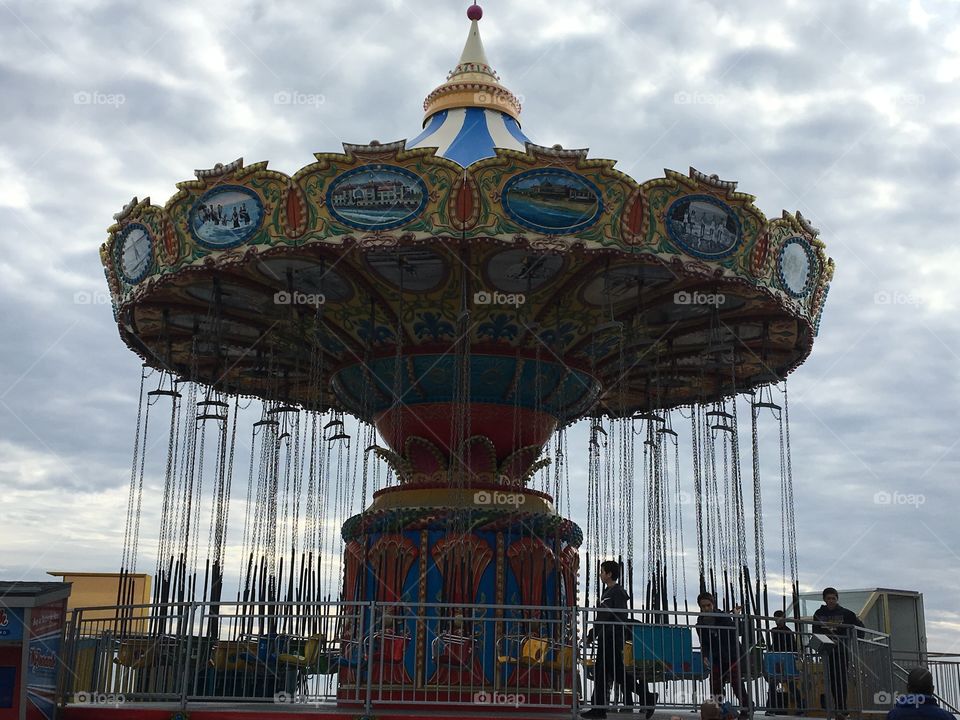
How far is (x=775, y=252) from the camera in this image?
1328 cm

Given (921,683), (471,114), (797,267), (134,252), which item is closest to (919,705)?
(921,683)

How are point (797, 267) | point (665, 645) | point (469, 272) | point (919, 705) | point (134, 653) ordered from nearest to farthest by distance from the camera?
point (919, 705), point (665, 645), point (134, 653), point (469, 272), point (797, 267)

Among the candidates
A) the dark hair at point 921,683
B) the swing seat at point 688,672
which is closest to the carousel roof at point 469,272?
the swing seat at point 688,672

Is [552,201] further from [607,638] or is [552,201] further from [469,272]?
[607,638]

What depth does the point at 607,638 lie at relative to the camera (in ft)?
35.4

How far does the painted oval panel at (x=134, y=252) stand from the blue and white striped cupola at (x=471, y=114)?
3.97m

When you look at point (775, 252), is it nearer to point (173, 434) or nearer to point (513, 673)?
point (513, 673)

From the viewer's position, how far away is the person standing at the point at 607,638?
33.7ft

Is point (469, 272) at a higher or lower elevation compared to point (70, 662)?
higher

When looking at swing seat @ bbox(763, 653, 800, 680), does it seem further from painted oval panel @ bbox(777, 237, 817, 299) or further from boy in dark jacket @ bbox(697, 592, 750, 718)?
painted oval panel @ bbox(777, 237, 817, 299)

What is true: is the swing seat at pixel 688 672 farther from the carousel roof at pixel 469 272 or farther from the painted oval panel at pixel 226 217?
the painted oval panel at pixel 226 217

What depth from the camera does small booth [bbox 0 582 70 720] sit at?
377 inches

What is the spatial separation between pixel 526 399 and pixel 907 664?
23.0 feet

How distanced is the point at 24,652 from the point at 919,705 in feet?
24.5
